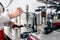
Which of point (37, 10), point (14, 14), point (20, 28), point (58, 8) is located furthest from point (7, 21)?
point (58, 8)

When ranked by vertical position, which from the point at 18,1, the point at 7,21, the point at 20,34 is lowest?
the point at 20,34

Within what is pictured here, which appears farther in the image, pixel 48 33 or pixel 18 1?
pixel 18 1

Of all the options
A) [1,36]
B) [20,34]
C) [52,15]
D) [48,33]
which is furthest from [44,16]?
[1,36]

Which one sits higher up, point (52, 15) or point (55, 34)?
point (52, 15)

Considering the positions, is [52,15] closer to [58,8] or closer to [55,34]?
[58,8]

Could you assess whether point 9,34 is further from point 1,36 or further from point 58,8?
point 58,8

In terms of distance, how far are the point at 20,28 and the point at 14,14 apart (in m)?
0.18

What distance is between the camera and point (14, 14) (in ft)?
3.94

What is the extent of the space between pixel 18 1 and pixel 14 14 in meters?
0.19

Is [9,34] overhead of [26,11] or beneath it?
beneath

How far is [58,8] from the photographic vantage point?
130 cm

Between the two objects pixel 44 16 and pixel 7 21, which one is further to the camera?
pixel 44 16

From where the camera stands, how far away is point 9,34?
1.33m

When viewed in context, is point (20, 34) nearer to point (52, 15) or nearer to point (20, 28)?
point (20, 28)
